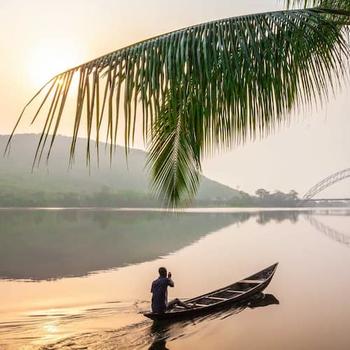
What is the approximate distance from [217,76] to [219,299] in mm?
11365

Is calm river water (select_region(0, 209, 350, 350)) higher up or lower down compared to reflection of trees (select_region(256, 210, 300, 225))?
lower down

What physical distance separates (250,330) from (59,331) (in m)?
5.53

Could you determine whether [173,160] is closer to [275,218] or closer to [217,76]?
[217,76]

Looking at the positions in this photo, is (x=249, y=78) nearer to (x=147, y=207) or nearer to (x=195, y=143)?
(x=195, y=143)

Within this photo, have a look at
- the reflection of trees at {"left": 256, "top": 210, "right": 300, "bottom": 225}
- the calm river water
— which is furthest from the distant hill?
the calm river water

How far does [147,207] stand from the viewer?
154875mm

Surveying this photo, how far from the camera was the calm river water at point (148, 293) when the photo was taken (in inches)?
504

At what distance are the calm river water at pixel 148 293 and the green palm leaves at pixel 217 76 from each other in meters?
8.84

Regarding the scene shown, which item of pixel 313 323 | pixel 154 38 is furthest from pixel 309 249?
pixel 154 38

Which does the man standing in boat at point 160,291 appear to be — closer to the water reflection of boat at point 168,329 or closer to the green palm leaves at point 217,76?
the water reflection of boat at point 168,329

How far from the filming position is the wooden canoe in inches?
480

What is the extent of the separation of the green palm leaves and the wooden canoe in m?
8.07

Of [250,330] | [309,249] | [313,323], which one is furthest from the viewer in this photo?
[309,249]

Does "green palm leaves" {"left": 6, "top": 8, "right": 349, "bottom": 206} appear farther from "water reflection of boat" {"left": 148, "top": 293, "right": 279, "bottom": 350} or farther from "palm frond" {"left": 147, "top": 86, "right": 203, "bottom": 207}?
"water reflection of boat" {"left": 148, "top": 293, "right": 279, "bottom": 350}
